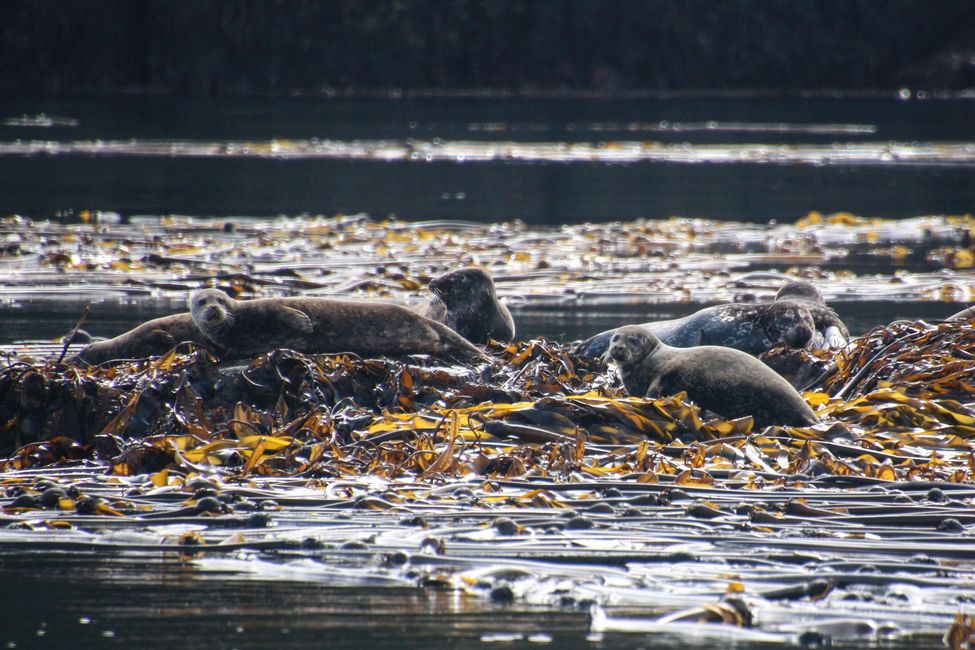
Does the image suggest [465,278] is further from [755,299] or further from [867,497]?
[867,497]

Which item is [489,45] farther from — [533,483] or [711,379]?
[533,483]

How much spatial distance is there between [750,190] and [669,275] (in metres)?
9.43

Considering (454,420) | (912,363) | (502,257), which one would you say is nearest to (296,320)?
(454,420)

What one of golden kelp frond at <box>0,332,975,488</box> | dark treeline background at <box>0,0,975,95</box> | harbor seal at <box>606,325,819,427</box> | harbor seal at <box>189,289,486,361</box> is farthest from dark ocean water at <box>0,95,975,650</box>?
dark treeline background at <box>0,0,975,95</box>

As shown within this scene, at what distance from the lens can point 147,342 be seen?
7.00m

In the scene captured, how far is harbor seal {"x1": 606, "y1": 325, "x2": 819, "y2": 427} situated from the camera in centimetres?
590

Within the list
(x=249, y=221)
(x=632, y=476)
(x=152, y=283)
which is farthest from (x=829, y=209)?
(x=632, y=476)

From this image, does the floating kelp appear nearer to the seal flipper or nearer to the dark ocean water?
the dark ocean water

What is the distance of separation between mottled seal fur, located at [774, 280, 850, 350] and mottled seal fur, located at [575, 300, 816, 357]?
69 millimetres

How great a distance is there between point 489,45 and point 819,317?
5270cm

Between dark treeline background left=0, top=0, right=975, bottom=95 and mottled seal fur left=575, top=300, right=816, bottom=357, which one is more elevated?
dark treeline background left=0, top=0, right=975, bottom=95

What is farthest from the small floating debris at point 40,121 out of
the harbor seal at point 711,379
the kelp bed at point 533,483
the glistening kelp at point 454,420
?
the harbor seal at point 711,379

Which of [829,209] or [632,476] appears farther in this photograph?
[829,209]

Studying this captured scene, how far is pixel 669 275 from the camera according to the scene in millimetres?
11742
